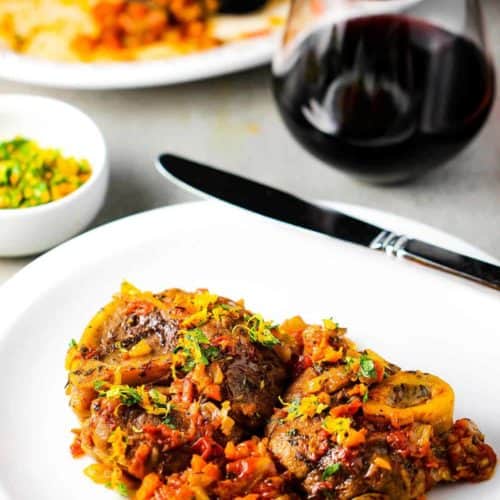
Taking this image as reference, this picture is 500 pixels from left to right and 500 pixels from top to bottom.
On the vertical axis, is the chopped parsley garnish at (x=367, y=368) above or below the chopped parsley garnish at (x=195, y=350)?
above

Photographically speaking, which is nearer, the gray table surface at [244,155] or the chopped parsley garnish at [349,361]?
the chopped parsley garnish at [349,361]

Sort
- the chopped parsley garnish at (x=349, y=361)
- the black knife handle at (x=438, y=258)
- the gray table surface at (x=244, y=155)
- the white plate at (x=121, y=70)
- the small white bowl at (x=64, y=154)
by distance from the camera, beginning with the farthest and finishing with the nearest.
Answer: the white plate at (x=121, y=70)
the gray table surface at (x=244, y=155)
the small white bowl at (x=64, y=154)
the black knife handle at (x=438, y=258)
the chopped parsley garnish at (x=349, y=361)

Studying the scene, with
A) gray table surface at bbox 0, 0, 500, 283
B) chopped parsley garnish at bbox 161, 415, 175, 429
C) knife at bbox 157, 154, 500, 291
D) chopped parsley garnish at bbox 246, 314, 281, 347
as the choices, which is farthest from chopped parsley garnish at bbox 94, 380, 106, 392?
gray table surface at bbox 0, 0, 500, 283

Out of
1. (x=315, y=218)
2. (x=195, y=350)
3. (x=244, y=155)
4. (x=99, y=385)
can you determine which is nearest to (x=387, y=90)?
(x=315, y=218)

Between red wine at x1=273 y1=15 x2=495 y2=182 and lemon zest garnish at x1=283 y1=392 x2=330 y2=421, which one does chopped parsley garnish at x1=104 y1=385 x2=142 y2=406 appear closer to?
lemon zest garnish at x1=283 y1=392 x2=330 y2=421

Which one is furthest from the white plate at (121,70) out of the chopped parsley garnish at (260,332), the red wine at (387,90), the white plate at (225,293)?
the chopped parsley garnish at (260,332)

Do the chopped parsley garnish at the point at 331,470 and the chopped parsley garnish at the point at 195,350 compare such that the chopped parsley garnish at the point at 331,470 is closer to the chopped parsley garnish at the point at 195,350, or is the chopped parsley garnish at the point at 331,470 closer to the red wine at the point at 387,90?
the chopped parsley garnish at the point at 195,350

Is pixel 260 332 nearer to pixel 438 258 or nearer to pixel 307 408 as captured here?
pixel 307 408
